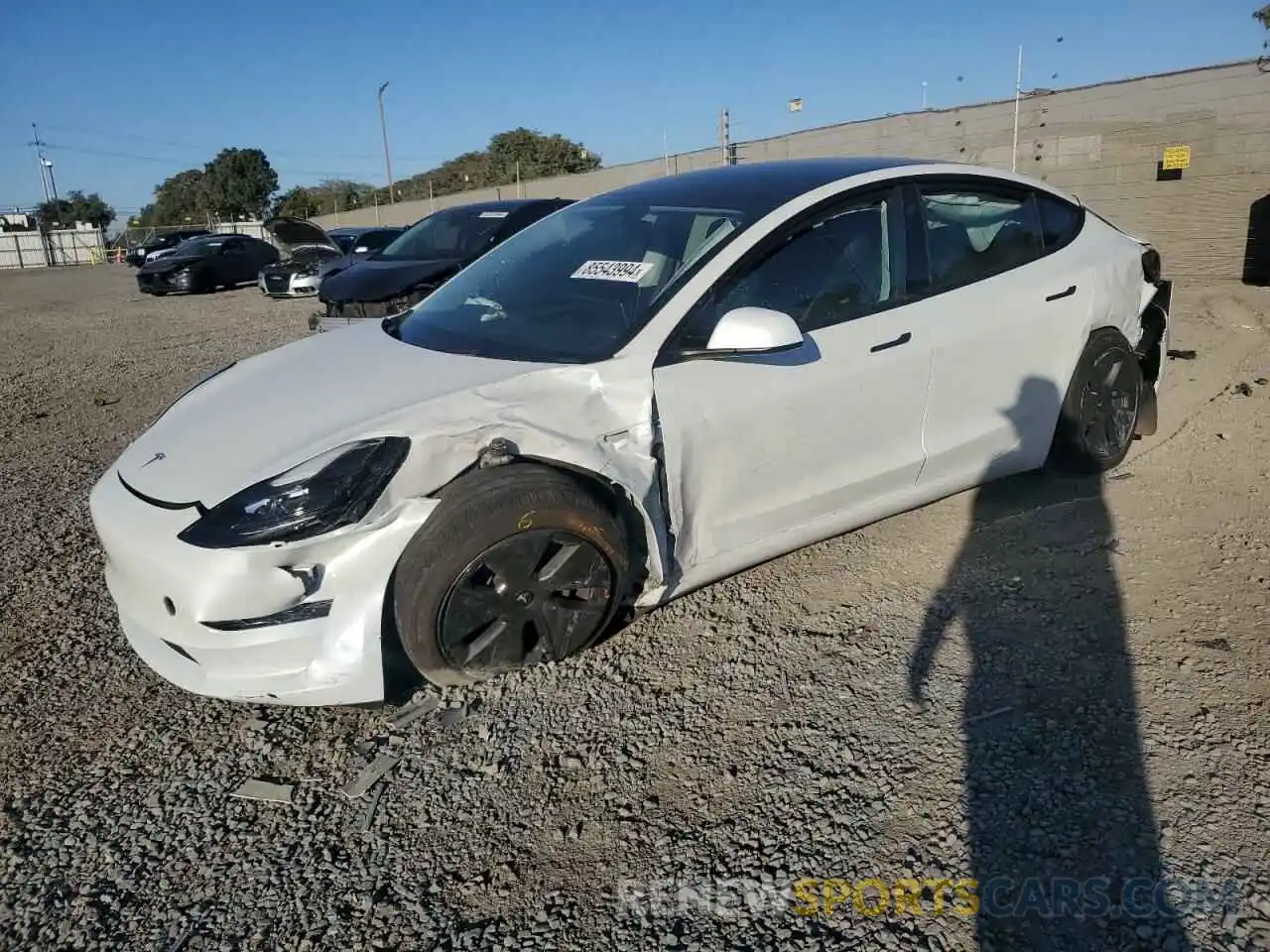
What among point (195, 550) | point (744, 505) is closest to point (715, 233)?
point (744, 505)

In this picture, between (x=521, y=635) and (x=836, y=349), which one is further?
(x=836, y=349)

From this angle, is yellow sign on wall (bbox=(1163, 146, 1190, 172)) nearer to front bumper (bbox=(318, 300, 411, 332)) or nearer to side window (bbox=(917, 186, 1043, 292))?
side window (bbox=(917, 186, 1043, 292))

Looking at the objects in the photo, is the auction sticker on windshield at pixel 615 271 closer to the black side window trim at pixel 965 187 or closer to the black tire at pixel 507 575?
the black tire at pixel 507 575

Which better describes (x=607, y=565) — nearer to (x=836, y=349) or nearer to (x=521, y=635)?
(x=521, y=635)

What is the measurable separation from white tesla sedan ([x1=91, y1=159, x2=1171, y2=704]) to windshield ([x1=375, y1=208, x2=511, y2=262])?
6.14 m

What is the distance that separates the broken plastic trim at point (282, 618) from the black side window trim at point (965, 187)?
93.7 inches

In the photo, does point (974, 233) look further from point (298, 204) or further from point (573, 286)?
point (298, 204)

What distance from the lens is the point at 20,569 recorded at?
4023mm

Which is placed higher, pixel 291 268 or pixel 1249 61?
pixel 1249 61

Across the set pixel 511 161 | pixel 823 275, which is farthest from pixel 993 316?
pixel 511 161

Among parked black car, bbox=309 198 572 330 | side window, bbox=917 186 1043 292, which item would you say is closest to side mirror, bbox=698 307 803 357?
side window, bbox=917 186 1043 292

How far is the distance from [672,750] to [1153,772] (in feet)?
4.12

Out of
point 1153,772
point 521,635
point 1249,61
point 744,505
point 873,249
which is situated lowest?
point 1153,772

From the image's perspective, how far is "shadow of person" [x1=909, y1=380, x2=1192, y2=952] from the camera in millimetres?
1959
